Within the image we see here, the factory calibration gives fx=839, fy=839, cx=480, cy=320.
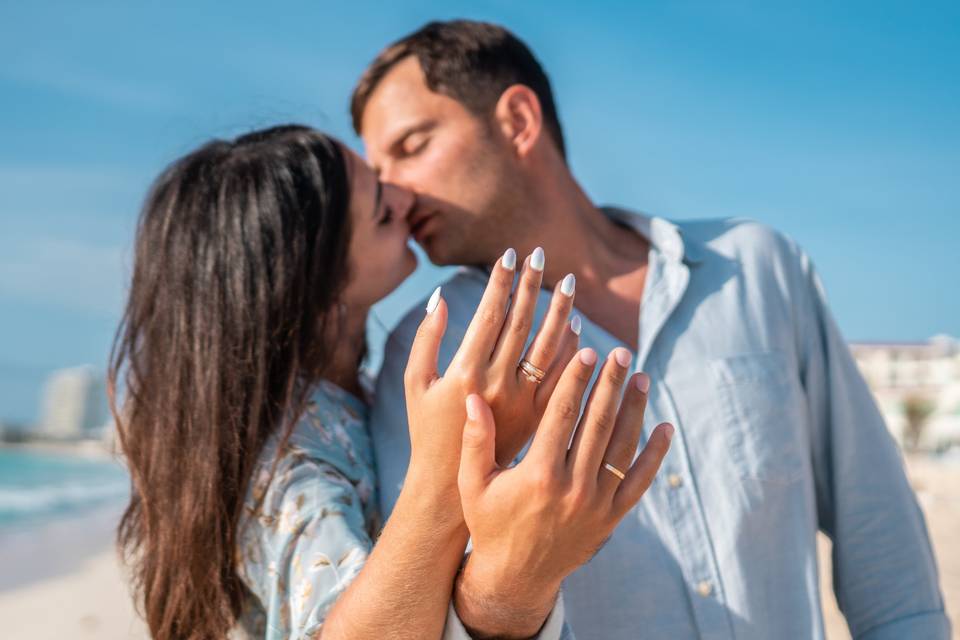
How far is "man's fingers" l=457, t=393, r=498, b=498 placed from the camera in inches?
48.2

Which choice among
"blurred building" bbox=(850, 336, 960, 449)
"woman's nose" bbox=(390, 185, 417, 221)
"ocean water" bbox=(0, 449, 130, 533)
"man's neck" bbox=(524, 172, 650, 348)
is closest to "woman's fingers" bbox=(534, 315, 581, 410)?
"man's neck" bbox=(524, 172, 650, 348)

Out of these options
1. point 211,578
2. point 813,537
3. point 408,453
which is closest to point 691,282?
point 813,537

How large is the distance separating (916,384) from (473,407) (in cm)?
7312

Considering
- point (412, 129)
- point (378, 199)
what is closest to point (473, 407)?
point (378, 199)

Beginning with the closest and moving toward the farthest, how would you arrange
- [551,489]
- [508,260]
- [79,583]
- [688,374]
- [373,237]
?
[551,489] → [508,260] → [688,374] → [373,237] → [79,583]

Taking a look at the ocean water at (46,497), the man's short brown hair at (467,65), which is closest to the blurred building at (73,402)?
the ocean water at (46,497)

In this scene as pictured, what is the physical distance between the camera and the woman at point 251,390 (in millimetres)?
1815

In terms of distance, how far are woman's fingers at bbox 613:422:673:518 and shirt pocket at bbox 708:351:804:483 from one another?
91 centimetres

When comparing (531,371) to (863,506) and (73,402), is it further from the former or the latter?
(73,402)

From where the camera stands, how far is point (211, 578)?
192 cm

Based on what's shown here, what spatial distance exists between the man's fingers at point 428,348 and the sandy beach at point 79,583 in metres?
4.53

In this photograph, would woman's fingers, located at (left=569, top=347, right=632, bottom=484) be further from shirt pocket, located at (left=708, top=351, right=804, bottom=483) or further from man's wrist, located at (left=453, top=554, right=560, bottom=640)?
shirt pocket, located at (left=708, top=351, right=804, bottom=483)

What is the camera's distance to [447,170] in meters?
2.80

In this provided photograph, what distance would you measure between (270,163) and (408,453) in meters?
0.89
